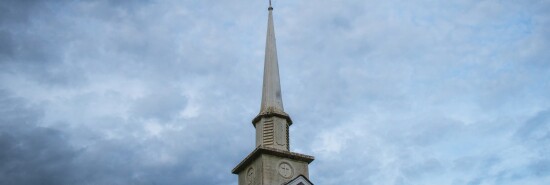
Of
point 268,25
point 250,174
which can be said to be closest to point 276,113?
point 250,174

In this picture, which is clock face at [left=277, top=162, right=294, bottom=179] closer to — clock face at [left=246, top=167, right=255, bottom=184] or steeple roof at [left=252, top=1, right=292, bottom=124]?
clock face at [left=246, top=167, right=255, bottom=184]

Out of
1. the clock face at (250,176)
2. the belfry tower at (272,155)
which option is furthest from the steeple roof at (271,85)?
the clock face at (250,176)

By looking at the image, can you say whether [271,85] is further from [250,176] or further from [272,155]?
[250,176]

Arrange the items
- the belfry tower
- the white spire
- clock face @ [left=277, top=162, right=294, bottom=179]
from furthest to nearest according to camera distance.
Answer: the white spire < clock face @ [left=277, top=162, right=294, bottom=179] < the belfry tower

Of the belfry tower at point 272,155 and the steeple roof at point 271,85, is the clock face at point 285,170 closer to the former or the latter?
the belfry tower at point 272,155

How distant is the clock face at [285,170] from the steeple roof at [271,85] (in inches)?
127

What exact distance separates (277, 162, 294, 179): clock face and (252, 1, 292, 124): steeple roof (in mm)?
3230

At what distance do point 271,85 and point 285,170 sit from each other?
6.37 meters

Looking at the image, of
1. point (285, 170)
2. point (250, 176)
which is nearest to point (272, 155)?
point (285, 170)

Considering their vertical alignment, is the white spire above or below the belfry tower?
above

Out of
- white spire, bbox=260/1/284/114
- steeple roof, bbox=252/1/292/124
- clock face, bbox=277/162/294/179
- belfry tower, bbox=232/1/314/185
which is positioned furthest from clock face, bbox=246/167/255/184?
white spire, bbox=260/1/284/114

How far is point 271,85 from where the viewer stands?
44.1 m

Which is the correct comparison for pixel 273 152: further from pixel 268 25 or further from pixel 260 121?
pixel 268 25

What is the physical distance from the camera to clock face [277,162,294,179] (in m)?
39.6
